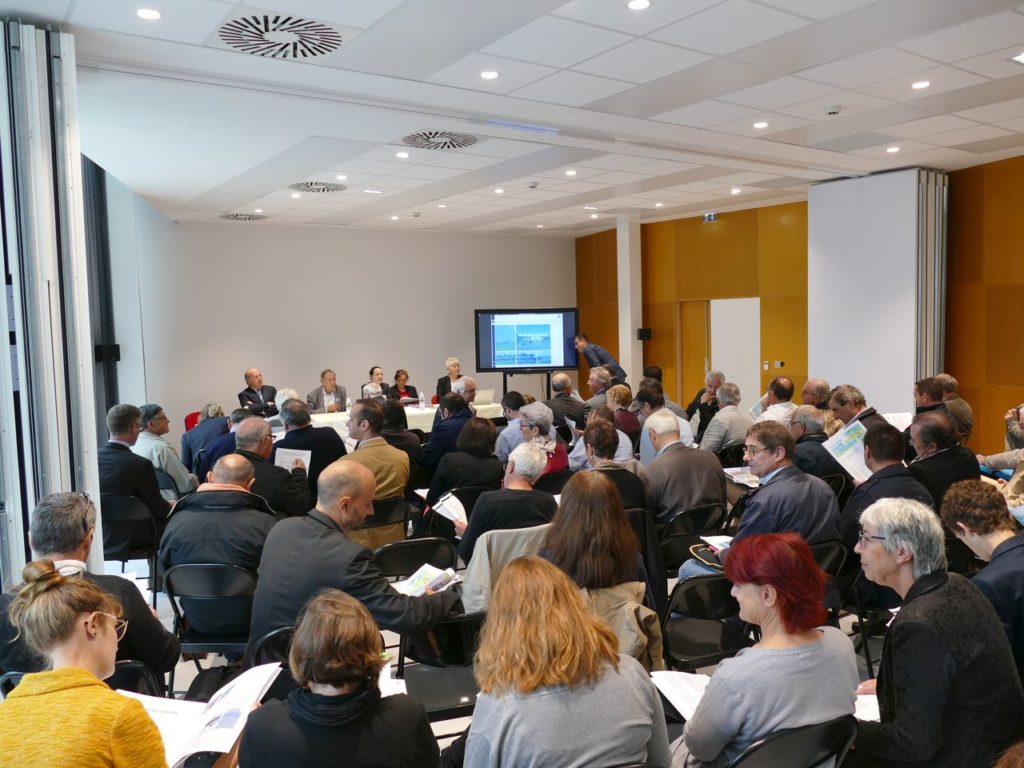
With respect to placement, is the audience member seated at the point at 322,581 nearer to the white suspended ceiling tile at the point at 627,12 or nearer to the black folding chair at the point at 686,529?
the black folding chair at the point at 686,529

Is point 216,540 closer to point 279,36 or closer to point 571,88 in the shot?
point 279,36

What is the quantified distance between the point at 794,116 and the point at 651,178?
262cm

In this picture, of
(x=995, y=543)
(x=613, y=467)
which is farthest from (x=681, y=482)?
(x=995, y=543)

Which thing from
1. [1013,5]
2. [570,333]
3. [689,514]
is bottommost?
[689,514]

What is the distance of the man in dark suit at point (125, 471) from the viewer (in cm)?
483

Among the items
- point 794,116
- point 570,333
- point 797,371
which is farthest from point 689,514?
point 570,333

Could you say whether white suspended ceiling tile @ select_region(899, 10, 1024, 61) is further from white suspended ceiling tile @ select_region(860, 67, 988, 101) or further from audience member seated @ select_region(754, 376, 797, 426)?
audience member seated @ select_region(754, 376, 797, 426)

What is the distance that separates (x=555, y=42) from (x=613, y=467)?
2.40 m

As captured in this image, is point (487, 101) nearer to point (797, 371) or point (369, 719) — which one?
point (369, 719)

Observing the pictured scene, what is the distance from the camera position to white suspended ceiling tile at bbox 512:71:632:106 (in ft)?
16.8

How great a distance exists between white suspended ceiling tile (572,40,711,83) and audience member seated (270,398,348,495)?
289cm

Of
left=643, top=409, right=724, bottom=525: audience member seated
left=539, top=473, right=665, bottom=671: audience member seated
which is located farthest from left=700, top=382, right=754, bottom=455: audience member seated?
left=539, top=473, right=665, bottom=671: audience member seated

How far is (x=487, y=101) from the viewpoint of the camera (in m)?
5.57

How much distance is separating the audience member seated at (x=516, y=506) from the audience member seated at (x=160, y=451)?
2998mm
